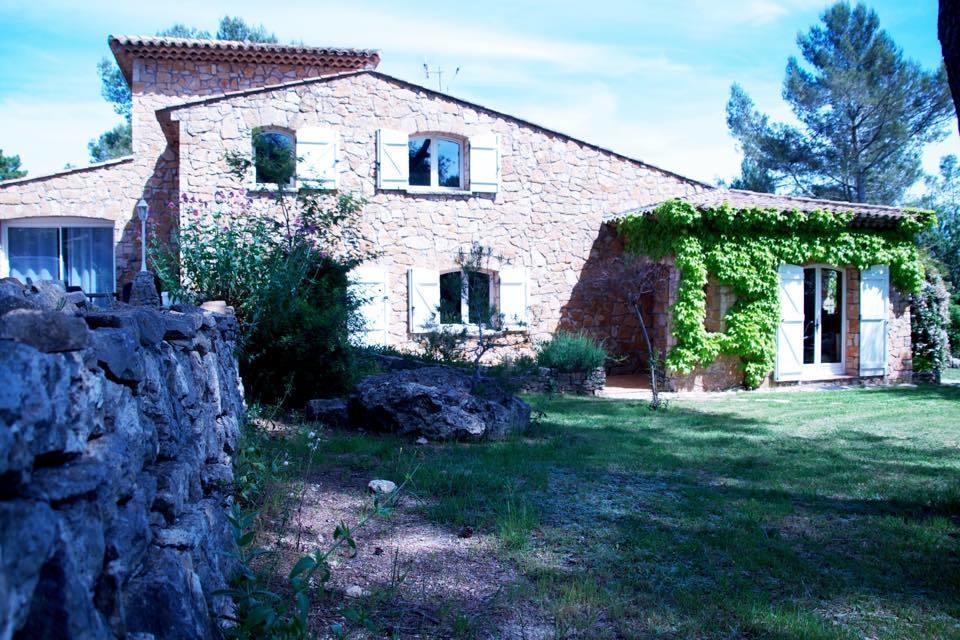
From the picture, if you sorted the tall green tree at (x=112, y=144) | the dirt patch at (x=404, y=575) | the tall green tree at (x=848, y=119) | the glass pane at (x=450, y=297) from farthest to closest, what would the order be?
1. the tall green tree at (x=112, y=144)
2. the tall green tree at (x=848, y=119)
3. the glass pane at (x=450, y=297)
4. the dirt patch at (x=404, y=575)

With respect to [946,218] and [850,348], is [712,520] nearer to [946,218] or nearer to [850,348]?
[850,348]

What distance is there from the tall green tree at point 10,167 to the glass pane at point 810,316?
28.5 meters

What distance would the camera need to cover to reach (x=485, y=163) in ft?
44.1

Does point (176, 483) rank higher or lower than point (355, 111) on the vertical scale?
lower

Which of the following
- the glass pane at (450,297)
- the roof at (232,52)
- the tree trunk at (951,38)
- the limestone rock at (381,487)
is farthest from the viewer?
the roof at (232,52)

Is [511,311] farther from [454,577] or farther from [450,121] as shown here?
[454,577]

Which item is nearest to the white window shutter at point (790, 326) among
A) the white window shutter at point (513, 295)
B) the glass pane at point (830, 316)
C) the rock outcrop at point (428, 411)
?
the glass pane at point (830, 316)

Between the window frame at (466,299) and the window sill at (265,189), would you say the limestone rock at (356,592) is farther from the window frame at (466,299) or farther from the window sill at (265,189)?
the window sill at (265,189)

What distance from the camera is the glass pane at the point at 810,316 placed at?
13695 millimetres

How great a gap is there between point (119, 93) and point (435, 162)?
73.2 feet

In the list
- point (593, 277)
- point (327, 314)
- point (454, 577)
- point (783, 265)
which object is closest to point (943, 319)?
point (783, 265)

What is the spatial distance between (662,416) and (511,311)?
15.0 feet

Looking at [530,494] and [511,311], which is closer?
[530,494]

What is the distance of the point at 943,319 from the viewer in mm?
14516
